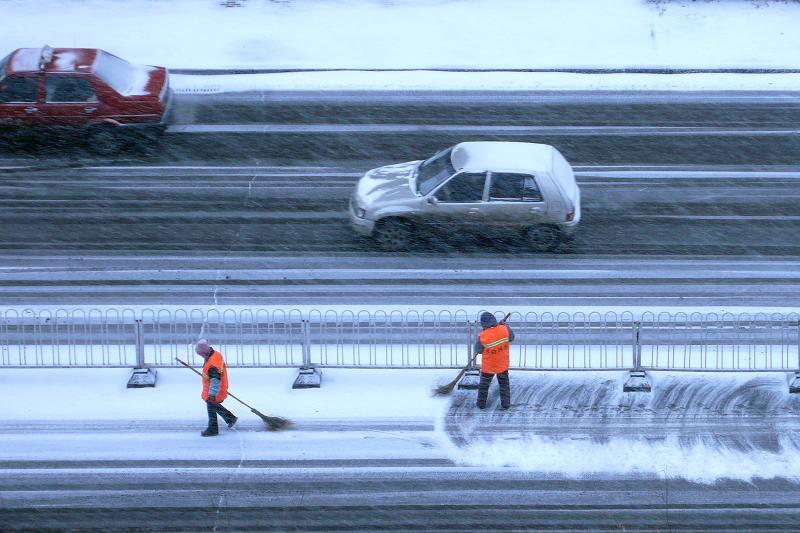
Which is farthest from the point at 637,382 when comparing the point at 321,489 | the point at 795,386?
the point at 321,489

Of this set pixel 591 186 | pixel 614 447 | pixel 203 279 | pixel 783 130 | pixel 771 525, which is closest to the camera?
pixel 771 525

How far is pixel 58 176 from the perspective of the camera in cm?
2084

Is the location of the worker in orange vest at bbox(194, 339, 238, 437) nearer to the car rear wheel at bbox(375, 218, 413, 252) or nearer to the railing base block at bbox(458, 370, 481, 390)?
the railing base block at bbox(458, 370, 481, 390)

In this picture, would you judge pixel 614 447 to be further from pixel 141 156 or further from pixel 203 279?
pixel 141 156

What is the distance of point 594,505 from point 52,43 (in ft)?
62.2

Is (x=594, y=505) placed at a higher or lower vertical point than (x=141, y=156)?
lower

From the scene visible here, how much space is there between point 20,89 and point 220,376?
9656mm

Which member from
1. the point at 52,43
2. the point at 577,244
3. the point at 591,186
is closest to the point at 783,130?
the point at 591,186

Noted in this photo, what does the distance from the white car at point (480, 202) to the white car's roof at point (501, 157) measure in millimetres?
14

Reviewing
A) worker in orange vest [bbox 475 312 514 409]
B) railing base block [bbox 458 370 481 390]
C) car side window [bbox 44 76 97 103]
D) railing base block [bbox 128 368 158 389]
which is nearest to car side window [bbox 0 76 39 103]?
car side window [bbox 44 76 97 103]

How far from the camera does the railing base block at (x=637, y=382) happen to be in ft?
49.1

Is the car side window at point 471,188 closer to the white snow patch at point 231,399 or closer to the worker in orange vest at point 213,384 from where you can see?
the white snow patch at point 231,399

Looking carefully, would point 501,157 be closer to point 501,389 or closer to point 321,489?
point 501,389

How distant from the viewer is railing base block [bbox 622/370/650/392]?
590 inches
